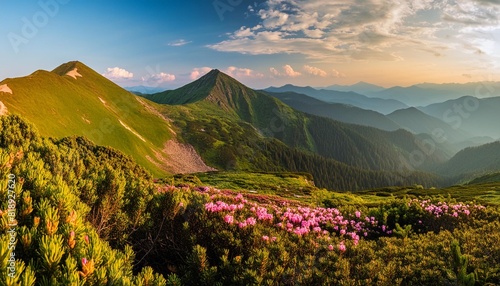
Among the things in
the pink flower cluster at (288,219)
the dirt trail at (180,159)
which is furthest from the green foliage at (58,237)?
the dirt trail at (180,159)

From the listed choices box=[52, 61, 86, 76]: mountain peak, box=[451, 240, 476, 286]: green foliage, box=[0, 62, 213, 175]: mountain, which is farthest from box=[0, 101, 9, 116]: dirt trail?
box=[52, 61, 86, 76]: mountain peak

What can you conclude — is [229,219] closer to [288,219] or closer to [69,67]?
[288,219]

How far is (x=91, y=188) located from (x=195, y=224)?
2.80 meters

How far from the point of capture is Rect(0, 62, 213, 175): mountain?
78.6m

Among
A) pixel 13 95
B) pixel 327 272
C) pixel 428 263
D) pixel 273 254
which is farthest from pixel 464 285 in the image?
pixel 13 95

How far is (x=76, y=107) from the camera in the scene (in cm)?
9988

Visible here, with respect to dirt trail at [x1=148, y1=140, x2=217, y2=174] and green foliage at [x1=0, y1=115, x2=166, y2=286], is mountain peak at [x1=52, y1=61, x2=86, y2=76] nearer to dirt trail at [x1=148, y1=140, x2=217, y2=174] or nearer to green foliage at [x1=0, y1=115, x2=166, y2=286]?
dirt trail at [x1=148, y1=140, x2=217, y2=174]

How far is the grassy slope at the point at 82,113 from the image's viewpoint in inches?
3078

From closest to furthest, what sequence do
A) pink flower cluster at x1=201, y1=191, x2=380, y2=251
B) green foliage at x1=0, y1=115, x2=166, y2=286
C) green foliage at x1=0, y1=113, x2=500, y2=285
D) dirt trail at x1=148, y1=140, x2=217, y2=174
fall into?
green foliage at x1=0, y1=115, x2=166, y2=286
green foliage at x1=0, y1=113, x2=500, y2=285
pink flower cluster at x1=201, y1=191, x2=380, y2=251
dirt trail at x1=148, y1=140, x2=217, y2=174

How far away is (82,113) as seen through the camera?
326 feet

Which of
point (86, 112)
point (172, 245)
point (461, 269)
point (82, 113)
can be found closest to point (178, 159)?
point (86, 112)

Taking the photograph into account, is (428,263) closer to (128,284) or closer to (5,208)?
(128,284)

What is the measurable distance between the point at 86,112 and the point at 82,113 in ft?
10.1

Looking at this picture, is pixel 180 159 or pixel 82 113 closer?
pixel 82 113
